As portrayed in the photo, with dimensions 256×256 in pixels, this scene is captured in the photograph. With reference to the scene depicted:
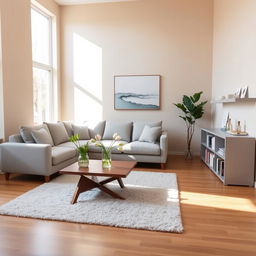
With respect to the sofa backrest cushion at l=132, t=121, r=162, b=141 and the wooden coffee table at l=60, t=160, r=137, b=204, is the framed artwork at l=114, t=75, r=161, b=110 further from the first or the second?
the wooden coffee table at l=60, t=160, r=137, b=204

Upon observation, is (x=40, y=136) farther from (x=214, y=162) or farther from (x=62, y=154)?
(x=214, y=162)

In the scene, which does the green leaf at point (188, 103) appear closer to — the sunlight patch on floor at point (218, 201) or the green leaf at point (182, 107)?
the green leaf at point (182, 107)

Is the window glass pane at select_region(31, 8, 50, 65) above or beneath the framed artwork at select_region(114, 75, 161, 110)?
above

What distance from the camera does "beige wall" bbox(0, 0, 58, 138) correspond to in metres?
4.07

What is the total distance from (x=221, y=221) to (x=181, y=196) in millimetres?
720

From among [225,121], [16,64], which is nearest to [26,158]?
[16,64]

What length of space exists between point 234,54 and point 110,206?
3.35 m

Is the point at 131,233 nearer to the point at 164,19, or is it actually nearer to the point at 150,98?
the point at 150,98

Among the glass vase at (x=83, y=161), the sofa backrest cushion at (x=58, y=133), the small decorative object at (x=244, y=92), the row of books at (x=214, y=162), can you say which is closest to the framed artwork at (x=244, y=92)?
the small decorative object at (x=244, y=92)

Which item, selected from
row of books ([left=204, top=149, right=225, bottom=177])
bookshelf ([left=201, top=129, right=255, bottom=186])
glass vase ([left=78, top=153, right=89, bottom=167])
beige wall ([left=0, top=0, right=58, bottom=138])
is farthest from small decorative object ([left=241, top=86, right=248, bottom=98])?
beige wall ([left=0, top=0, right=58, bottom=138])

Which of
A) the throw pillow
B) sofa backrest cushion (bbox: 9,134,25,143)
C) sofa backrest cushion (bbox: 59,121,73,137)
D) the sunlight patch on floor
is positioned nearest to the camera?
the sunlight patch on floor

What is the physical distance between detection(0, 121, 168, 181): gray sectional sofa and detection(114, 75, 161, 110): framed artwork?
1.81 feet

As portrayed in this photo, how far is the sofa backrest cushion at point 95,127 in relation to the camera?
17.7ft

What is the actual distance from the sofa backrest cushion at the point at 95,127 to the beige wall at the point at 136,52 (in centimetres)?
41
